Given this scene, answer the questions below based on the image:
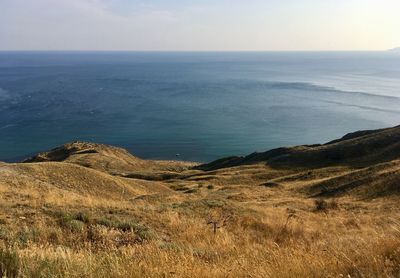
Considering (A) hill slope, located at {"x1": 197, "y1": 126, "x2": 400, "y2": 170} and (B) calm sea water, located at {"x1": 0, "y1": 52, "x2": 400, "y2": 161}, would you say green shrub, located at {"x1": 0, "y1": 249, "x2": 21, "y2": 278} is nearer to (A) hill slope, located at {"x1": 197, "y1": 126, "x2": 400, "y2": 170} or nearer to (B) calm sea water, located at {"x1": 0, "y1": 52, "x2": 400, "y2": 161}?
(A) hill slope, located at {"x1": 197, "y1": 126, "x2": 400, "y2": 170}

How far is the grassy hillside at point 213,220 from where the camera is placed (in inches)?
207

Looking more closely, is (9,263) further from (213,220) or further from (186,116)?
(186,116)

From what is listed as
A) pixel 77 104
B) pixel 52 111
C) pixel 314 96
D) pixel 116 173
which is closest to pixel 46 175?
pixel 116 173

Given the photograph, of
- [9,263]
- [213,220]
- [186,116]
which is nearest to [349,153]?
[213,220]

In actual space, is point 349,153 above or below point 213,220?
below

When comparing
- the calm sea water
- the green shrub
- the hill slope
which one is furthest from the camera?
the calm sea water

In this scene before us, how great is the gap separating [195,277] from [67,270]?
148 cm

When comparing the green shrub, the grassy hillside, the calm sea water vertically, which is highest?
the green shrub

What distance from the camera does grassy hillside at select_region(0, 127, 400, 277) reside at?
17.2 feet

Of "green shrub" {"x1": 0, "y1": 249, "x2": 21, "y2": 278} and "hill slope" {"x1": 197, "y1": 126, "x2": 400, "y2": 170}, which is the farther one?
"hill slope" {"x1": 197, "y1": 126, "x2": 400, "y2": 170}

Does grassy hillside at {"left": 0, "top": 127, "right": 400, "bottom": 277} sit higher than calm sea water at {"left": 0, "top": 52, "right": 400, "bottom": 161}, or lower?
higher

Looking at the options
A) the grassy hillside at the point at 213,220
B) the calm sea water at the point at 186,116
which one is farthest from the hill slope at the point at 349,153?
the calm sea water at the point at 186,116

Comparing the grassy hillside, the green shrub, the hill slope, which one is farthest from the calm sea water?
the green shrub

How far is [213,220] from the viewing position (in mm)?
16109
